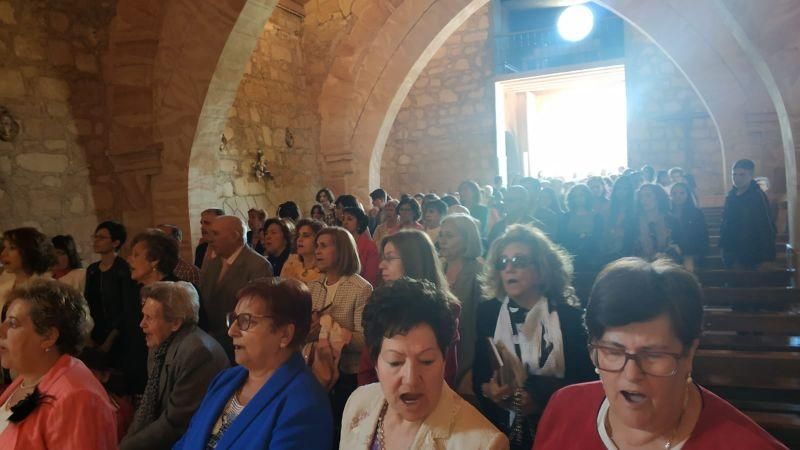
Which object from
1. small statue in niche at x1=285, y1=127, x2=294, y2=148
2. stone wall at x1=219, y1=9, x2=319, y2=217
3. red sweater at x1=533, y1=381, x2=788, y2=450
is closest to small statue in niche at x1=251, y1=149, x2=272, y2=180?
stone wall at x1=219, y1=9, x2=319, y2=217

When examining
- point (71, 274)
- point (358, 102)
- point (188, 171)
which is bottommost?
point (71, 274)

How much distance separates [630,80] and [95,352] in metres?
13.9

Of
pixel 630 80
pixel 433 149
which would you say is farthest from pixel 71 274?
pixel 630 80

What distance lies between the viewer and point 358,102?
9.09 metres

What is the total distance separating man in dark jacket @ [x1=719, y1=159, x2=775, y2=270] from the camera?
5246 mm

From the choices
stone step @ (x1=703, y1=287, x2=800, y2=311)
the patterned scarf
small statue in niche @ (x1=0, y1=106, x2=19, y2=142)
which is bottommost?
stone step @ (x1=703, y1=287, x2=800, y2=311)

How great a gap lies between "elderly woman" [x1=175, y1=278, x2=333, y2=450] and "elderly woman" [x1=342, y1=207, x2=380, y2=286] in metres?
2.08

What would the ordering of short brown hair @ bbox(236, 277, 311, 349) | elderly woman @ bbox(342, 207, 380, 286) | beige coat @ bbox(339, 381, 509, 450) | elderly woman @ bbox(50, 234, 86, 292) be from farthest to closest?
elderly woman @ bbox(342, 207, 380, 286), elderly woman @ bbox(50, 234, 86, 292), short brown hair @ bbox(236, 277, 311, 349), beige coat @ bbox(339, 381, 509, 450)

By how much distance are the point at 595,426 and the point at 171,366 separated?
6.32 ft

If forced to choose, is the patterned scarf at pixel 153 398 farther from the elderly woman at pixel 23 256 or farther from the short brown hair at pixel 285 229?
the short brown hair at pixel 285 229

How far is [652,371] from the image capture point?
1257 mm

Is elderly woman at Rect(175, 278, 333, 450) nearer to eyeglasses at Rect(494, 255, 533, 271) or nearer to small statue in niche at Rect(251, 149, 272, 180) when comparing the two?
eyeglasses at Rect(494, 255, 533, 271)

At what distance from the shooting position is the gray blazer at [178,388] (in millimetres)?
2557

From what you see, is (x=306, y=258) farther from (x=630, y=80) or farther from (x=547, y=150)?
(x=547, y=150)
